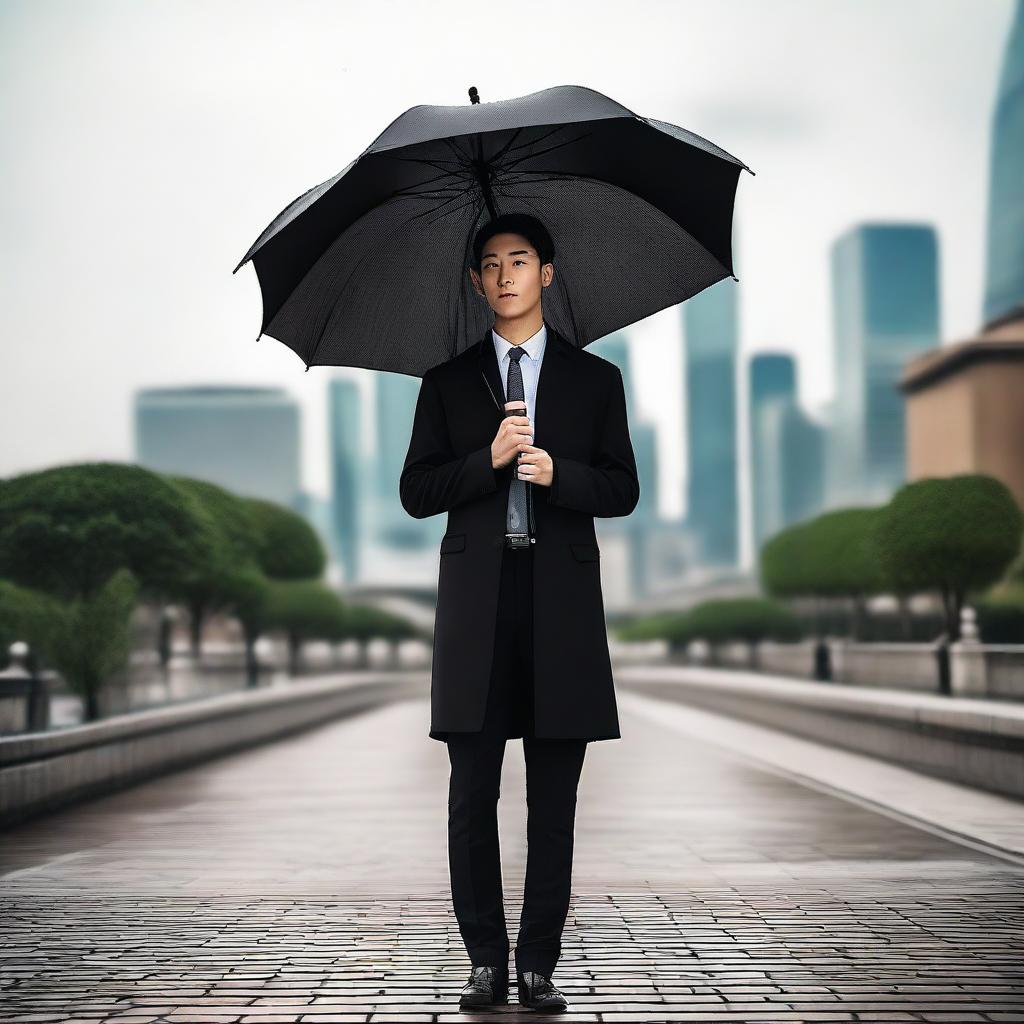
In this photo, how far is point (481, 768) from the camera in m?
Result: 4.75

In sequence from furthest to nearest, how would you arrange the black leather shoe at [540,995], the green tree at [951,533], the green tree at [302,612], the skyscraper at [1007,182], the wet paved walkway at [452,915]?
the skyscraper at [1007,182], the green tree at [302,612], the green tree at [951,533], the wet paved walkway at [452,915], the black leather shoe at [540,995]

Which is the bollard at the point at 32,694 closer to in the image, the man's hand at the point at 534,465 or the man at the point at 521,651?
the man at the point at 521,651

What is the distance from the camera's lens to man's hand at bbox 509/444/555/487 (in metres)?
4.69

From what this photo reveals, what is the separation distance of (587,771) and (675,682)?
2401 centimetres

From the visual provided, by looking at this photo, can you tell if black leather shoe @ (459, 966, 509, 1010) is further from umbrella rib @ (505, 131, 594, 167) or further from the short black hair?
umbrella rib @ (505, 131, 594, 167)

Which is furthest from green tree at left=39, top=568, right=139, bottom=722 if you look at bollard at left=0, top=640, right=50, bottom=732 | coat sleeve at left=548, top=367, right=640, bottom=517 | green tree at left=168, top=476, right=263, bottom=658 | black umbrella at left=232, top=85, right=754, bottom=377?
coat sleeve at left=548, top=367, right=640, bottom=517

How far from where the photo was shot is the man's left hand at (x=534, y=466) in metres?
4.69

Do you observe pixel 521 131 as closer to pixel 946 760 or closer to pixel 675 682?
pixel 946 760

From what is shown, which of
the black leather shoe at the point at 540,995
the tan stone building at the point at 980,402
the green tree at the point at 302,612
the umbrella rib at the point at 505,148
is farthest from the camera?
the tan stone building at the point at 980,402

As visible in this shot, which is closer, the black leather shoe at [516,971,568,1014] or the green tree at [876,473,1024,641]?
the black leather shoe at [516,971,568,1014]

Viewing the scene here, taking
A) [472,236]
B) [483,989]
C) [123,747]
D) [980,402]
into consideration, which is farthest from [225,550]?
[980,402]

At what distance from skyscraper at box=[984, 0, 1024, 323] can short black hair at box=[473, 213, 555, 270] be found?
179 m

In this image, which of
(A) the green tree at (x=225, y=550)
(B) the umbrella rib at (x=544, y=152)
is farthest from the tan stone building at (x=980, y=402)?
(B) the umbrella rib at (x=544, y=152)

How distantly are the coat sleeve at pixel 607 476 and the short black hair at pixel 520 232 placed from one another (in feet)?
1.44
